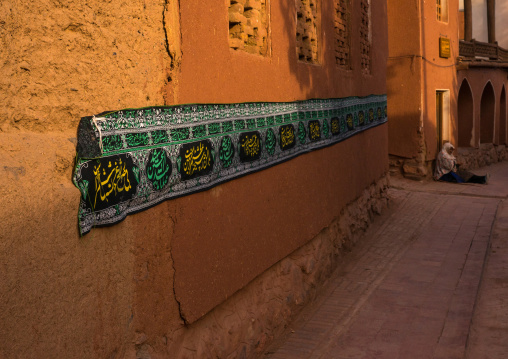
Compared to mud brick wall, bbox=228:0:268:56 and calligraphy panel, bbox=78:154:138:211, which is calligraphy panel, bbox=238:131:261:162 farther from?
calligraphy panel, bbox=78:154:138:211

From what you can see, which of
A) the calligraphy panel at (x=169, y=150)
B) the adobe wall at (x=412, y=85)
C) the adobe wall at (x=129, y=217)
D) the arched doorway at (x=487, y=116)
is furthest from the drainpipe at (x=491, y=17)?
the adobe wall at (x=129, y=217)

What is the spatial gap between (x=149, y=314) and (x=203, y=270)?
0.63 m

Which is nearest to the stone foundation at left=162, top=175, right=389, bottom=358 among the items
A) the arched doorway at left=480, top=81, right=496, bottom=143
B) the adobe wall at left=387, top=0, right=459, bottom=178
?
the adobe wall at left=387, top=0, right=459, bottom=178

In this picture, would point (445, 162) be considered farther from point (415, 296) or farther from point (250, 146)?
point (250, 146)

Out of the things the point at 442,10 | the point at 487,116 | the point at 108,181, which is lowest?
the point at 487,116

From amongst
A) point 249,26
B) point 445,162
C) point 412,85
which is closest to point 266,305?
point 249,26

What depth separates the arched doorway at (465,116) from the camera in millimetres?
16828

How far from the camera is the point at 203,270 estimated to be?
3.69 metres

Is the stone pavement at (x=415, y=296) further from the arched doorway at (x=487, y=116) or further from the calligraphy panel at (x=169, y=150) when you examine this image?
the arched doorway at (x=487, y=116)

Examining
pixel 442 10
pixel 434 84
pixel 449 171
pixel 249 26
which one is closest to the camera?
pixel 249 26

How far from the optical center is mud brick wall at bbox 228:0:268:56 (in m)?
4.38

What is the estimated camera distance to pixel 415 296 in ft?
19.4

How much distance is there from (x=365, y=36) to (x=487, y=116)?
38.5 feet

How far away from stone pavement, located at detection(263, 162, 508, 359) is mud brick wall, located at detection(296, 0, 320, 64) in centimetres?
252
